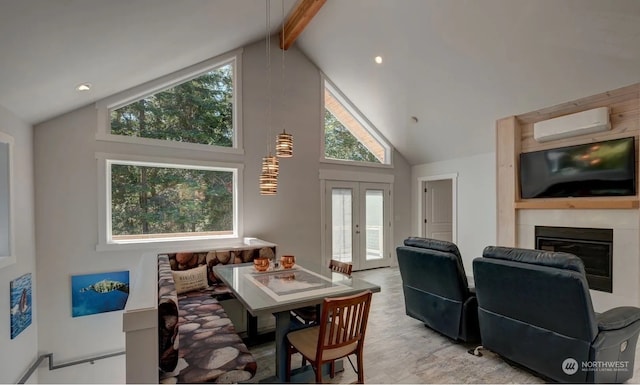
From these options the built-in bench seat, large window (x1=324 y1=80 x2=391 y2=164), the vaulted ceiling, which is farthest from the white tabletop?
large window (x1=324 y1=80 x2=391 y2=164)

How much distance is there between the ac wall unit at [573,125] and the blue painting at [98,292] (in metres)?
6.37

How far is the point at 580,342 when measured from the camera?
6.89 feet

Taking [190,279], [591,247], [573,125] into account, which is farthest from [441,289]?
[573,125]

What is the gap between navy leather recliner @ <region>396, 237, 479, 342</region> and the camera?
9.57ft

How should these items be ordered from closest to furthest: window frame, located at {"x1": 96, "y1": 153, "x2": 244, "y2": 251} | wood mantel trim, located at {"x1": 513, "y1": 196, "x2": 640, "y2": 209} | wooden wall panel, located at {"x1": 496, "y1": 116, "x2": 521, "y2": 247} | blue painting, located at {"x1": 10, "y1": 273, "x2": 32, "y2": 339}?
blue painting, located at {"x1": 10, "y1": 273, "x2": 32, "y2": 339} < wood mantel trim, located at {"x1": 513, "y1": 196, "x2": 640, "y2": 209} < window frame, located at {"x1": 96, "y1": 153, "x2": 244, "y2": 251} < wooden wall panel, located at {"x1": 496, "y1": 116, "x2": 521, "y2": 247}

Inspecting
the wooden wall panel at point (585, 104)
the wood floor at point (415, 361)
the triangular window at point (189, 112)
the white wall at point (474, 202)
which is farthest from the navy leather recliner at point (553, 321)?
the triangular window at point (189, 112)

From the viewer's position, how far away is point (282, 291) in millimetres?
2375

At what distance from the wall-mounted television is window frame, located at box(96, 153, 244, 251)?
15.3ft

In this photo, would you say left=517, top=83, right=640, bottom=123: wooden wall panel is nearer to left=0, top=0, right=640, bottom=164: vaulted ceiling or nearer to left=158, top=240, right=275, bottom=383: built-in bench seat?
left=0, top=0, right=640, bottom=164: vaulted ceiling

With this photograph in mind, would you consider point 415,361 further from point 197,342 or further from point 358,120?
point 358,120

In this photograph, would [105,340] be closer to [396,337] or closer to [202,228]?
[202,228]

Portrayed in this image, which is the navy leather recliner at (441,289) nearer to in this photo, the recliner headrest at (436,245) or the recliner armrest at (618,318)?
the recliner headrest at (436,245)

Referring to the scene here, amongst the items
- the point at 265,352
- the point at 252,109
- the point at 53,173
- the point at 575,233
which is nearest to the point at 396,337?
the point at 265,352

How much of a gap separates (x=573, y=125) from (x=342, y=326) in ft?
13.9
